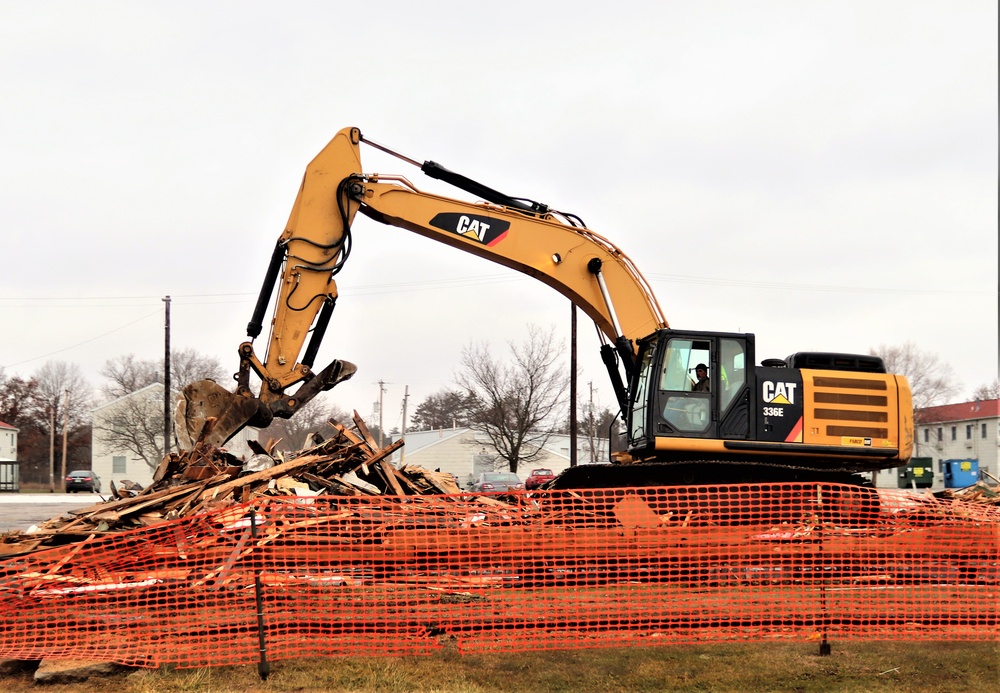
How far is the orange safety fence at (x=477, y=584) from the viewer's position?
283 inches

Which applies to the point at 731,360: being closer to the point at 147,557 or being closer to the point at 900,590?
the point at 900,590

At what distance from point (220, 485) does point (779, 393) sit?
22.2 ft

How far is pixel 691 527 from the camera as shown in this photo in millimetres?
8172

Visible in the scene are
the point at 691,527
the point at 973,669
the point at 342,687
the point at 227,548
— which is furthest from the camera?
the point at 691,527

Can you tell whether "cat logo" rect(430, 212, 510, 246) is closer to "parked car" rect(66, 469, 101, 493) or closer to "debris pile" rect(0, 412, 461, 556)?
"debris pile" rect(0, 412, 461, 556)

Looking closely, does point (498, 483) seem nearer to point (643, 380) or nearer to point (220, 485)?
point (643, 380)

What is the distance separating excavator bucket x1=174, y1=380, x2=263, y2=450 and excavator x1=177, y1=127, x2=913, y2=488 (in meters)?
0.01

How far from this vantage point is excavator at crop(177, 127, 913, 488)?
11.1 metres

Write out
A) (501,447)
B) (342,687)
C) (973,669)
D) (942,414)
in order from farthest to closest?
1. (942,414)
2. (501,447)
3. (973,669)
4. (342,687)

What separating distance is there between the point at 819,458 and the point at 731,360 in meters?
1.66

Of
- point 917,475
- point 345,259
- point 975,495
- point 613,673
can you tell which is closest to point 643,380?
point 345,259

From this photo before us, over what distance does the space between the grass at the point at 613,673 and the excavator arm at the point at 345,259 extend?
457 cm

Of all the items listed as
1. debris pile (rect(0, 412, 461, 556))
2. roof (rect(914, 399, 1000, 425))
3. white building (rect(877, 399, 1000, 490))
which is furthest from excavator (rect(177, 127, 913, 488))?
roof (rect(914, 399, 1000, 425))

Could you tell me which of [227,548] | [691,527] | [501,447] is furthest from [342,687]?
[501,447]
